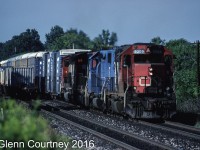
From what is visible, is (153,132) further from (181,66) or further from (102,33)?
(102,33)

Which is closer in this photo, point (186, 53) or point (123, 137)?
point (123, 137)

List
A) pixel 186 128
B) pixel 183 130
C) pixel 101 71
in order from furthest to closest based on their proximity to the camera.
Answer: pixel 101 71, pixel 186 128, pixel 183 130

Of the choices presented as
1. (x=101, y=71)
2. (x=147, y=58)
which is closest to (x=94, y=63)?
(x=101, y=71)

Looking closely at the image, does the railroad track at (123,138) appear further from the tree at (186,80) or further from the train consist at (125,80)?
the tree at (186,80)

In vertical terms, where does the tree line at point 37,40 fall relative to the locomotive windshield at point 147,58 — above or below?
above

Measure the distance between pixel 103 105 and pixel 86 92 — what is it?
315 centimetres

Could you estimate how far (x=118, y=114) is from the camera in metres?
20.8

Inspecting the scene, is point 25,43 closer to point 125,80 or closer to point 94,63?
point 94,63

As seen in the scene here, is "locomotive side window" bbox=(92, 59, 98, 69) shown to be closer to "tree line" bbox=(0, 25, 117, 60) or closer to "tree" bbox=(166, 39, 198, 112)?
"tree" bbox=(166, 39, 198, 112)

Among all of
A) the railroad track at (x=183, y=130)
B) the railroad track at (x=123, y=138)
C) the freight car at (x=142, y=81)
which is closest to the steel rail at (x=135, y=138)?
the railroad track at (x=123, y=138)

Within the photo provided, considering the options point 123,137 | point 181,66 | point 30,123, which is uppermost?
point 181,66

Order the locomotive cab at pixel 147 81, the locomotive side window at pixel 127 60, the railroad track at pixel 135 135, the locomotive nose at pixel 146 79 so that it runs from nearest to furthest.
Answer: the railroad track at pixel 135 135 < the locomotive cab at pixel 147 81 < the locomotive nose at pixel 146 79 < the locomotive side window at pixel 127 60

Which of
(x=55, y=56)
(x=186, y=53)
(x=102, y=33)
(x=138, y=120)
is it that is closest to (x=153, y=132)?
(x=138, y=120)

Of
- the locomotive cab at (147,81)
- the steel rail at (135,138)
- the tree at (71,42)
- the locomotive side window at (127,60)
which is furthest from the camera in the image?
the tree at (71,42)
